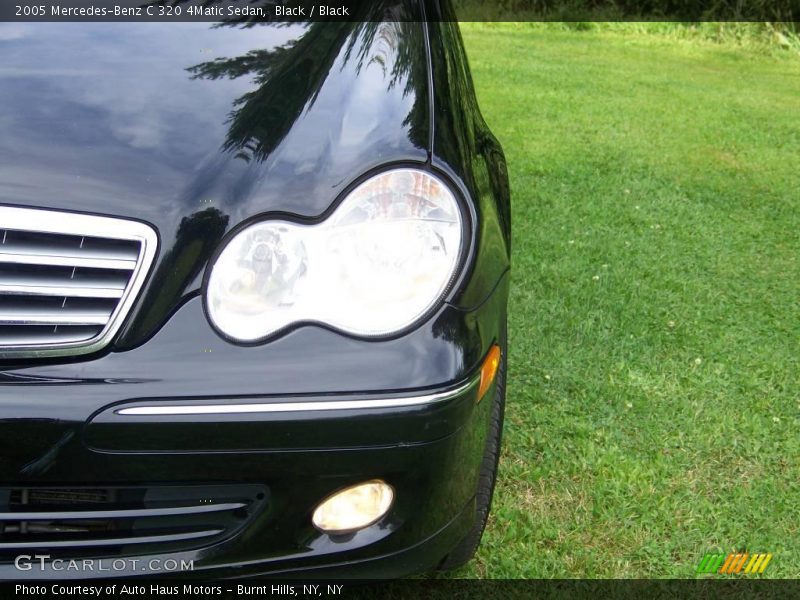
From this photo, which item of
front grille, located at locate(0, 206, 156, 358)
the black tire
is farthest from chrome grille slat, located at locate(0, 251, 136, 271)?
the black tire

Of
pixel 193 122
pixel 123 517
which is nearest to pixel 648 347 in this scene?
pixel 193 122

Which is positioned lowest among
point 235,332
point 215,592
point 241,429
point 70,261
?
point 215,592

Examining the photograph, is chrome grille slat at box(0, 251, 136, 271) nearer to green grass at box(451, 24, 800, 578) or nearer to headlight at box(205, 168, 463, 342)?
headlight at box(205, 168, 463, 342)

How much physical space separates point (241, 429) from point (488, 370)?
0.51 metres

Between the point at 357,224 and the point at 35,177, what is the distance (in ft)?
1.85

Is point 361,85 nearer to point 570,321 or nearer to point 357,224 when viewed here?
point 357,224

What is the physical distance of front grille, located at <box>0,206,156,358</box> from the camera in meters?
1.47

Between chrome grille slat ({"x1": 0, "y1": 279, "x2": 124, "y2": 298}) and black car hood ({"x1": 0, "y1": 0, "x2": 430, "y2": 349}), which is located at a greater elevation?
black car hood ({"x1": 0, "y1": 0, "x2": 430, "y2": 349})

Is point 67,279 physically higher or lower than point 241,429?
higher

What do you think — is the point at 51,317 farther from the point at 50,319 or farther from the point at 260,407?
the point at 260,407

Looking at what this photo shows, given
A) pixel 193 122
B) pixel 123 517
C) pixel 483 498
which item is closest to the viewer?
pixel 123 517

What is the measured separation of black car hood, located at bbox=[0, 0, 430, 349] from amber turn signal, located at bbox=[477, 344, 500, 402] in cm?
42

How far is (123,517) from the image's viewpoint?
153 cm

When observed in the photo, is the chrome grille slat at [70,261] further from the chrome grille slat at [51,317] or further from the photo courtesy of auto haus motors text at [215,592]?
the photo courtesy of auto haus motors text at [215,592]
